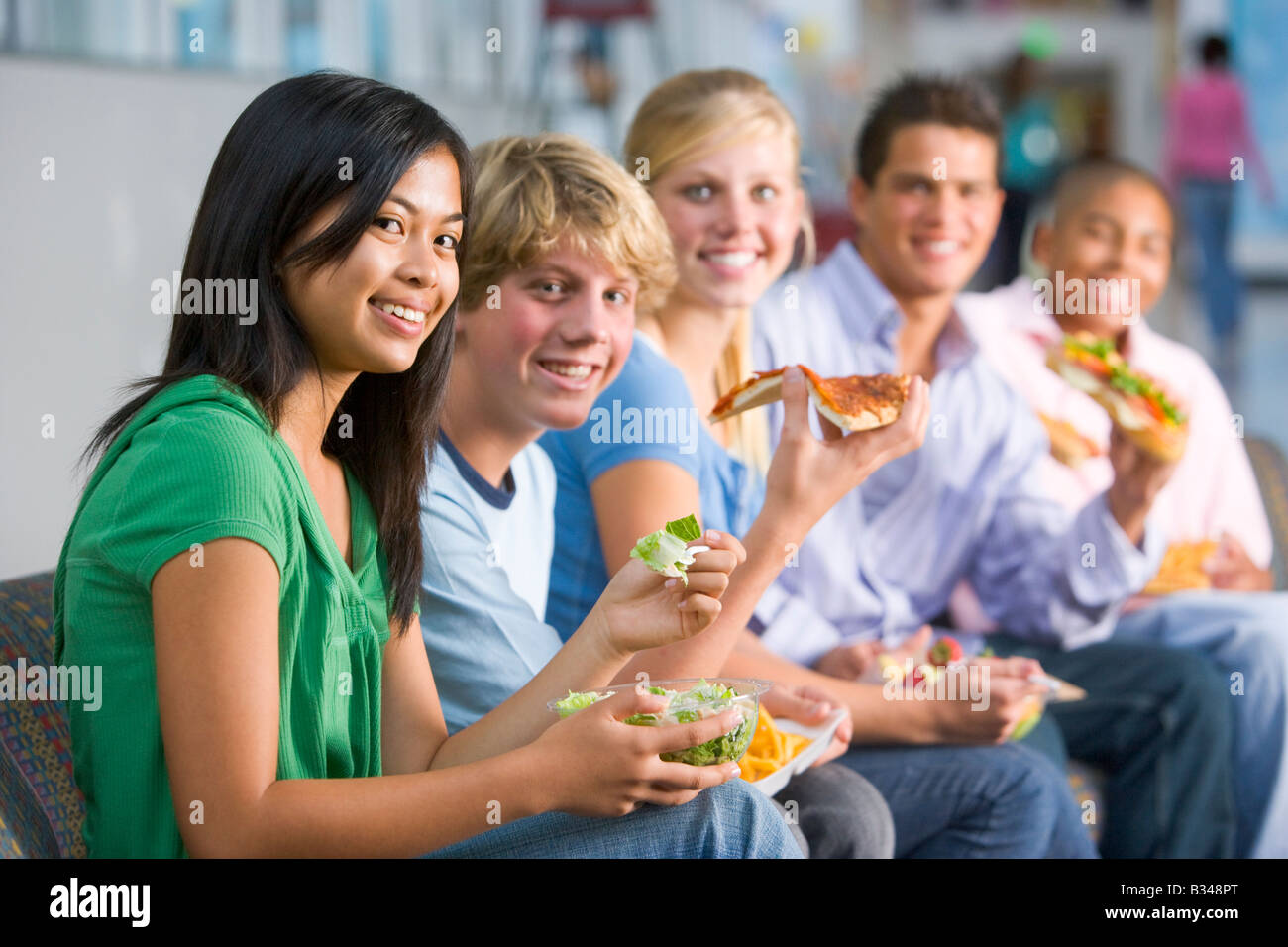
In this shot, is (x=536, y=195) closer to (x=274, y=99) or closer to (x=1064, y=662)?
(x=274, y=99)

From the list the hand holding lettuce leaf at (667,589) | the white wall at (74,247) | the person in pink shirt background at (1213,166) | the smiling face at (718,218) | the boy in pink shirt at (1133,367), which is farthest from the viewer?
the person in pink shirt background at (1213,166)

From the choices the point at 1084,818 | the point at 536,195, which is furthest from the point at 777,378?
the point at 1084,818

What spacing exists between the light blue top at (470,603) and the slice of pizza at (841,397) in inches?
14.6

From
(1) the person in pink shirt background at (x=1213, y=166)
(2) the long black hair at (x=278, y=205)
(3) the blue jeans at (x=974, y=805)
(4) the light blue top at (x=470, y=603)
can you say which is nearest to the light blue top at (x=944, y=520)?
(3) the blue jeans at (x=974, y=805)

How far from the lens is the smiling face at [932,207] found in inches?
98.8

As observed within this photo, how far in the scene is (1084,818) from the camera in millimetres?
2322

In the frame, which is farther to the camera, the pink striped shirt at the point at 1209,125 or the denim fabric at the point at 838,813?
the pink striped shirt at the point at 1209,125

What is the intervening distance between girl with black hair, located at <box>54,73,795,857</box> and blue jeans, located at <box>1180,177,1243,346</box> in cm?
750

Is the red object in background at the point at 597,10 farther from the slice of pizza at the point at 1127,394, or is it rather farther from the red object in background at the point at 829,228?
the slice of pizza at the point at 1127,394

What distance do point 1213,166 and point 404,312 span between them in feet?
25.4

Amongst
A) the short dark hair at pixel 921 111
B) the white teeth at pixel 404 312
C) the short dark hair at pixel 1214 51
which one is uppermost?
the short dark hair at pixel 1214 51

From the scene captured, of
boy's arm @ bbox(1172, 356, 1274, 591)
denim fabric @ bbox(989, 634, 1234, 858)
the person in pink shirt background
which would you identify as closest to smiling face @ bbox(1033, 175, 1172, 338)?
boy's arm @ bbox(1172, 356, 1274, 591)

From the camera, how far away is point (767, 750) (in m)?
1.75
